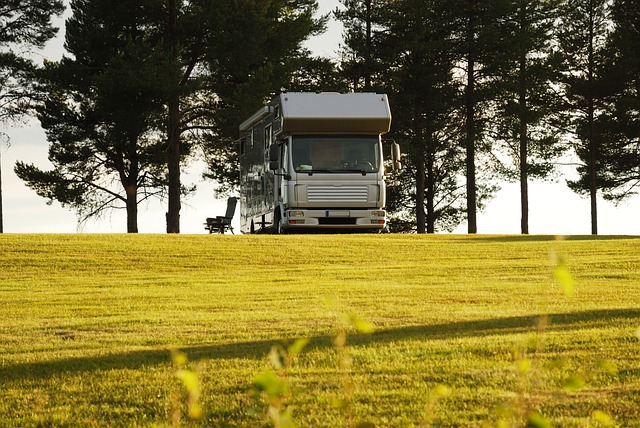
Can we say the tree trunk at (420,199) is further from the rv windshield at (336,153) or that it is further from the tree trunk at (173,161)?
the rv windshield at (336,153)

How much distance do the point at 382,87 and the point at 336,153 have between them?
19.4m

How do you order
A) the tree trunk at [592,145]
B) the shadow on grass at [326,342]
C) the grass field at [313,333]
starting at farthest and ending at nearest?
the tree trunk at [592,145] < the shadow on grass at [326,342] < the grass field at [313,333]

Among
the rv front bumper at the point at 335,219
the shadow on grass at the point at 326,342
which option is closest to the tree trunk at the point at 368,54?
the rv front bumper at the point at 335,219

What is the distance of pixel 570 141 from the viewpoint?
46.5m

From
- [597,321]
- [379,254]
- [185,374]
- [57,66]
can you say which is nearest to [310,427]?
[185,374]

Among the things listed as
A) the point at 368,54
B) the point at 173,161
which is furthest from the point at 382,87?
the point at 173,161

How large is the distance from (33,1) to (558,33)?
73.3 ft

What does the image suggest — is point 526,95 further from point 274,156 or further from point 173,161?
point 274,156

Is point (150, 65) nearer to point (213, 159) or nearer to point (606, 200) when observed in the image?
point (213, 159)

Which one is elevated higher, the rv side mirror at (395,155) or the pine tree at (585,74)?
the pine tree at (585,74)

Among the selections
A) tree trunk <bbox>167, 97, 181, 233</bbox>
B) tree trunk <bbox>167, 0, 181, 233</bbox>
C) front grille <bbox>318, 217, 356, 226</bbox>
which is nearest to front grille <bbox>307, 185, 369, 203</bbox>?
front grille <bbox>318, 217, 356, 226</bbox>

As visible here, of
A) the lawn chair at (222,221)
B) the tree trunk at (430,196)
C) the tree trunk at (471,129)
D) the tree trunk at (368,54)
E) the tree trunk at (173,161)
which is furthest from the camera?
the tree trunk at (430,196)

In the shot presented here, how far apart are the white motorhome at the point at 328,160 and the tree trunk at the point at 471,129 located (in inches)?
760

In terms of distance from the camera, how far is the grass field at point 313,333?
7125mm
